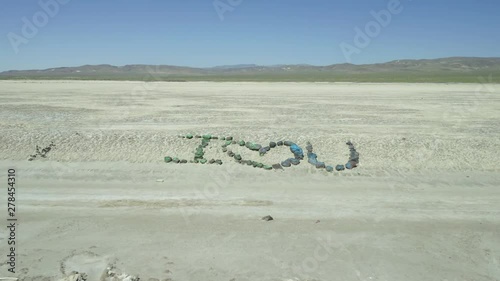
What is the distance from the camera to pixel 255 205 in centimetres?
1313

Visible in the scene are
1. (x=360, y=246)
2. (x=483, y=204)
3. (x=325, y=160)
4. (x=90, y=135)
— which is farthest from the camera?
(x=90, y=135)

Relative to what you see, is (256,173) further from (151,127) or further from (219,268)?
(151,127)

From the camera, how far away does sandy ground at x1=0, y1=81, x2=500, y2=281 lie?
9.63 metres

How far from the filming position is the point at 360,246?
414 inches

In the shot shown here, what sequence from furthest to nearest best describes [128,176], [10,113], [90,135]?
[10,113]
[90,135]
[128,176]

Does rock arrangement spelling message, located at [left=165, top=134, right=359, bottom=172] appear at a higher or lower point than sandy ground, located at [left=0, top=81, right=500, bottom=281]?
higher

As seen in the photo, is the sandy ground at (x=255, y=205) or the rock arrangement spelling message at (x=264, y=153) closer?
the sandy ground at (x=255, y=205)

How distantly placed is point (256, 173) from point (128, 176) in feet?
17.0

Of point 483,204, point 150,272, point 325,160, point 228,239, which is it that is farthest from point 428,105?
point 150,272

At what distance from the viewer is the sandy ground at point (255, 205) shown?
31.6 feet

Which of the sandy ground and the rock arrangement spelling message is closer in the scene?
the sandy ground

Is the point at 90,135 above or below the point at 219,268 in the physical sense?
above

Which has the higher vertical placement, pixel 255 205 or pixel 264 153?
pixel 264 153

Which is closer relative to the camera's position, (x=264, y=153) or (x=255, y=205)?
(x=255, y=205)
